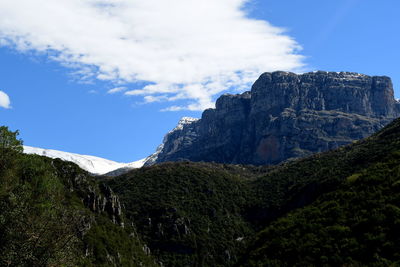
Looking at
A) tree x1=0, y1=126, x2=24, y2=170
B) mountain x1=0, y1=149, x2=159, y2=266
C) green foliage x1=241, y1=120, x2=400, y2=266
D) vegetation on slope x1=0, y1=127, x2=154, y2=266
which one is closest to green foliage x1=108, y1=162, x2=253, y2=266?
green foliage x1=241, y1=120, x2=400, y2=266

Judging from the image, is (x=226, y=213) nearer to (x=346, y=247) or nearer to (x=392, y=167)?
(x=392, y=167)

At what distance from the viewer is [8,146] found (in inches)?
2482

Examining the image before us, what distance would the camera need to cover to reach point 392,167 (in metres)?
76.0

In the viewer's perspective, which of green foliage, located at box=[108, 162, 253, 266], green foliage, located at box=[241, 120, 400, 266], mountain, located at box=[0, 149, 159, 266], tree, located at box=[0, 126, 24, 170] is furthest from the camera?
green foliage, located at box=[108, 162, 253, 266]

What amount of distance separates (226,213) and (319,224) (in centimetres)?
12994

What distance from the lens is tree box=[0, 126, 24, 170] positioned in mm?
60531

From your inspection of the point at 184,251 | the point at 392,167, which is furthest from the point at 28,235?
the point at 184,251

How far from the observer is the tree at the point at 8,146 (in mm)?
60531

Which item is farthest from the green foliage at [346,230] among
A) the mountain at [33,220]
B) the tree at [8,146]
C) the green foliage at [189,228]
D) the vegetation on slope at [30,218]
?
the green foliage at [189,228]

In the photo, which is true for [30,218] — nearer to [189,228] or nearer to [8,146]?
[8,146]

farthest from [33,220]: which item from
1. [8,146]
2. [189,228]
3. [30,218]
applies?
[189,228]

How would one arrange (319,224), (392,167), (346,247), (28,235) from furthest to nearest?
(392,167), (319,224), (346,247), (28,235)

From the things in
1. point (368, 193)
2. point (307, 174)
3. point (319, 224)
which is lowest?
point (319, 224)

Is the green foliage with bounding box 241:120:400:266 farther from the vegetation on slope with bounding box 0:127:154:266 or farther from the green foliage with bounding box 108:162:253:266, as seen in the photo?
the green foliage with bounding box 108:162:253:266
